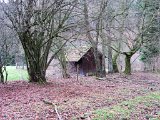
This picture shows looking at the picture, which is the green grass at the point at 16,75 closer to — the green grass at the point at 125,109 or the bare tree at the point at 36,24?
the bare tree at the point at 36,24

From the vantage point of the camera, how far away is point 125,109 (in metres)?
8.85

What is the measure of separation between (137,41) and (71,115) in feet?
58.9

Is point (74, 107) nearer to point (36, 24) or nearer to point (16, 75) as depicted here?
point (36, 24)

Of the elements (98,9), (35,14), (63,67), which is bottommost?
(63,67)

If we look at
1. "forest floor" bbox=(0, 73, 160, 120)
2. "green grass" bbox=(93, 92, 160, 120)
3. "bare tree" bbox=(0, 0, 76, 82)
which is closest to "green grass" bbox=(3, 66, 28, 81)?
"bare tree" bbox=(0, 0, 76, 82)

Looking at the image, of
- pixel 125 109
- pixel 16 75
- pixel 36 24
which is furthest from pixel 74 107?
pixel 16 75

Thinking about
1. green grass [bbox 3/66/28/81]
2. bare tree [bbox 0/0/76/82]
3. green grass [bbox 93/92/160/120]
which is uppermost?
bare tree [bbox 0/0/76/82]

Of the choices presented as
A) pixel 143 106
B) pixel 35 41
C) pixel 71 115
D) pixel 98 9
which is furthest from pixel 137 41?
pixel 71 115

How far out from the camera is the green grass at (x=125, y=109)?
7.89 m

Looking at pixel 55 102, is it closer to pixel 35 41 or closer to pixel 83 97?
pixel 83 97

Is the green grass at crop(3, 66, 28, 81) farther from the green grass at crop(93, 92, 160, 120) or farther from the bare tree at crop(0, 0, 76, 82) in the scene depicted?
the green grass at crop(93, 92, 160, 120)

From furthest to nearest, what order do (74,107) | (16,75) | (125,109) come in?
(16,75)
(74,107)
(125,109)

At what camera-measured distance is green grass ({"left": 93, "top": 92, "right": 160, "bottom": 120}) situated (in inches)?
311

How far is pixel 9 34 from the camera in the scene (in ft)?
52.9
